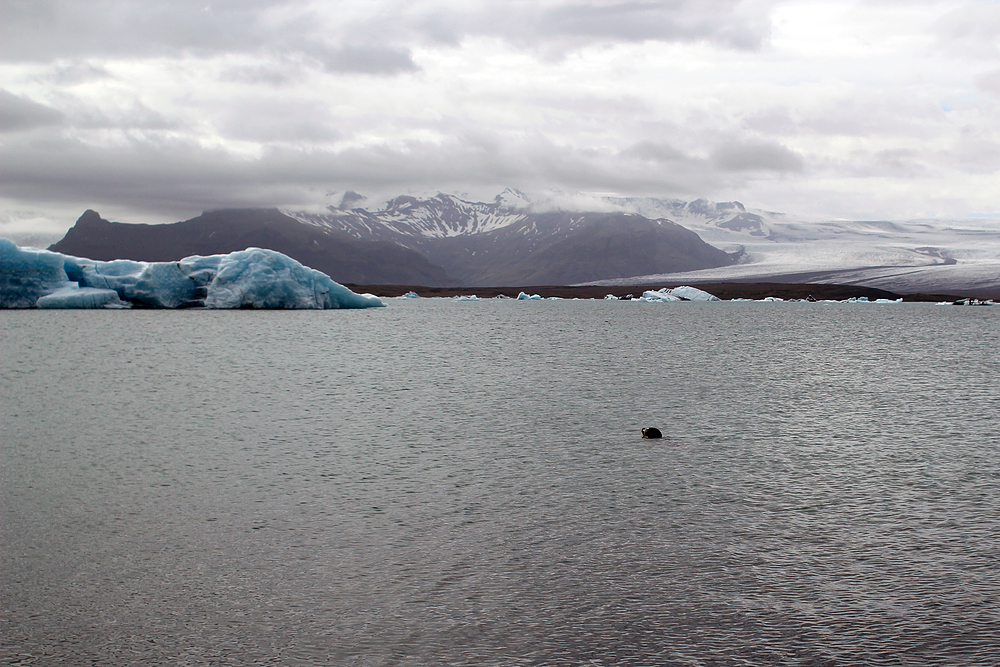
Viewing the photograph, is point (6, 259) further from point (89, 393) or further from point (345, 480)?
point (345, 480)

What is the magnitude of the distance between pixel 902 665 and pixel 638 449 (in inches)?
294

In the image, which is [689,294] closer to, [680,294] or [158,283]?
[680,294]

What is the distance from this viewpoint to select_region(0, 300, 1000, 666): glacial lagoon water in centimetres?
557

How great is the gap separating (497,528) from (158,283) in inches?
2347

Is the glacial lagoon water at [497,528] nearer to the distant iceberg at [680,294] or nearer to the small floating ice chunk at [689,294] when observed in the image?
the distant iceberg at [680,294]

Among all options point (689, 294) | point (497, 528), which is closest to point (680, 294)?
point (689, 294)

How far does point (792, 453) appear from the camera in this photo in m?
12.3

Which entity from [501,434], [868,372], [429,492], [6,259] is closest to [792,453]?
[501,434]

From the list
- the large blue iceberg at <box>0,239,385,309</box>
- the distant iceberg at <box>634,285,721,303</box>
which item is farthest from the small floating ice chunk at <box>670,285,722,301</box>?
the large blue iceberg at <box>0,239,385,309</box>

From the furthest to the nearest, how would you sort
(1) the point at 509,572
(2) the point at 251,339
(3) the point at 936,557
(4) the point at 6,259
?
(4) the point at 6,259 < (2) the point at 251,339 < (3) the point at 936,557 < (1) the point at 509,572

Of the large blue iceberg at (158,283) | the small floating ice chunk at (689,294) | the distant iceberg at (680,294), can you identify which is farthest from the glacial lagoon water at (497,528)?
the small floating ice chunk at (689,294)

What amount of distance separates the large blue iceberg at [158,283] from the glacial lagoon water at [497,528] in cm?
4167

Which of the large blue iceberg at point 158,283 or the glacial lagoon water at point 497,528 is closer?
the glacial lagoon water at point 497,528

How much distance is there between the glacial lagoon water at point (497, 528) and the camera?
18.3ft
